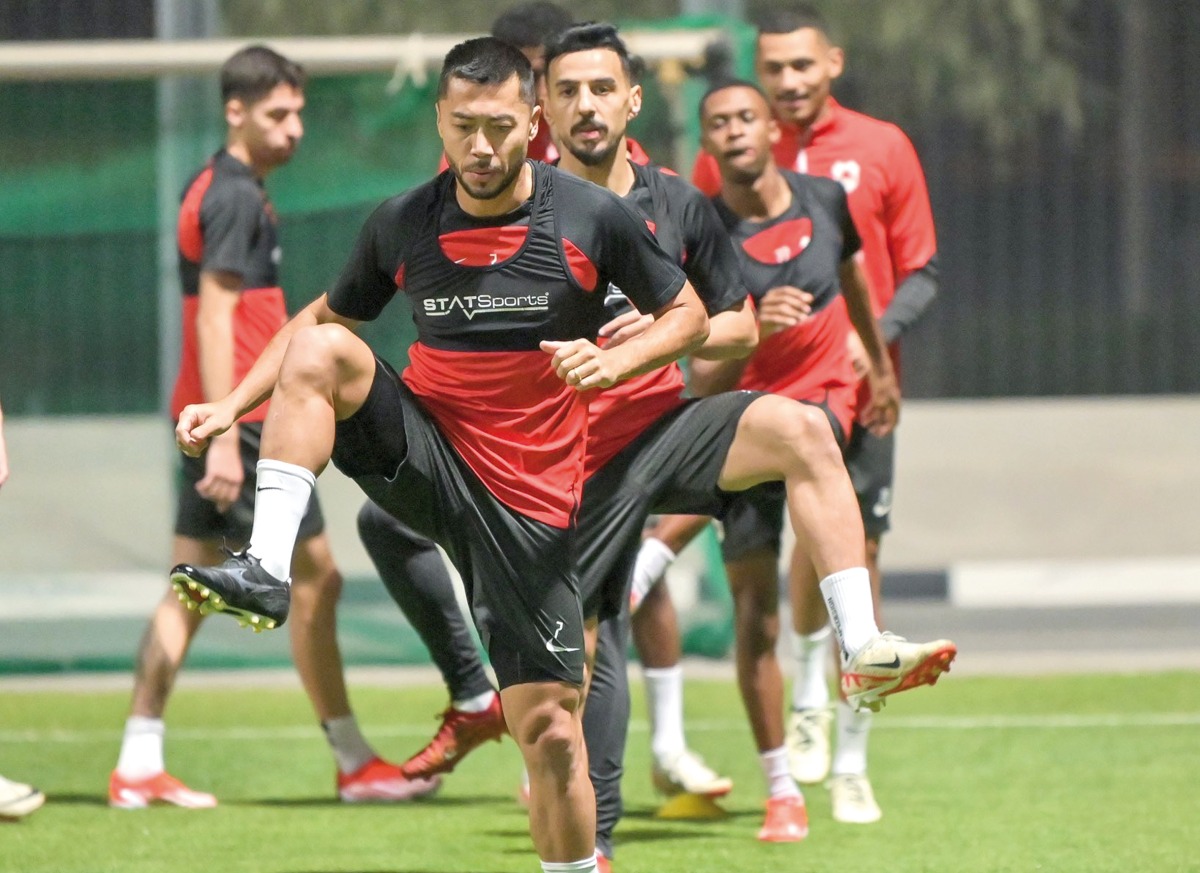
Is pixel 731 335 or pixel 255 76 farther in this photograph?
pixel 255 76

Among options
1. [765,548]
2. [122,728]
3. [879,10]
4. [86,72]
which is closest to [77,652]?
[122,728]

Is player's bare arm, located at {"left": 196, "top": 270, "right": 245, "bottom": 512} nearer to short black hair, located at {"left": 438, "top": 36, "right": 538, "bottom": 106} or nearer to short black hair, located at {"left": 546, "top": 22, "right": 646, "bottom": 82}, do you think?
short black hair, located at {"left": 546, "top": 22, "right": 646, "bottom": 82}

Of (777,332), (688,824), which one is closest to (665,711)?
(688,824)

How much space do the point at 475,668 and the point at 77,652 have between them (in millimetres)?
3488

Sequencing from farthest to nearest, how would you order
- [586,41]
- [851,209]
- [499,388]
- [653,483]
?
[851,209]
[586,41]
[653,483]
[499,388]

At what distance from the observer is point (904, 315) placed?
6.68 m

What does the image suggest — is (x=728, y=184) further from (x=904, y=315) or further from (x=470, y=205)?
(x=470, y=205)

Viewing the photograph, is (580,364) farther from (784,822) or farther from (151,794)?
(151,794)

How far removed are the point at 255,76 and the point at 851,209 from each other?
208 cm

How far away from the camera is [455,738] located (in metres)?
6.13

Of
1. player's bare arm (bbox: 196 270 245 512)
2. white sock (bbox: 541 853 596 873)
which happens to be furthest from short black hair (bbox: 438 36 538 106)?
player's bare arm (bbox: 196 270 245 512)

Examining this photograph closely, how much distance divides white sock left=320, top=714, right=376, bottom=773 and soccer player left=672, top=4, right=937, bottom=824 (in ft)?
4.88

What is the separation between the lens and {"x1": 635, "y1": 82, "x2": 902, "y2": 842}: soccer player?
6.08m

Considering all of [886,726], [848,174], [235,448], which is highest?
[848,174]
